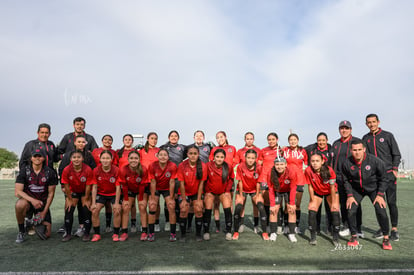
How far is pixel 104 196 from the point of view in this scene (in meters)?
5.12

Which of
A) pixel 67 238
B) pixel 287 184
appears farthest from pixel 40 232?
pixel 287 184

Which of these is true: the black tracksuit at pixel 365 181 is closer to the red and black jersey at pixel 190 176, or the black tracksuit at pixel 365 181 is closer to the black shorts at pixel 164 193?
the red and black jersey at pixel 190 176

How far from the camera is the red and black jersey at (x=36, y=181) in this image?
5141mm

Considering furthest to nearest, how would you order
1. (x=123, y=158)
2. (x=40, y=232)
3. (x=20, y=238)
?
(x=123, y=158) < (x=40, y=232) < (x=20, y=238)

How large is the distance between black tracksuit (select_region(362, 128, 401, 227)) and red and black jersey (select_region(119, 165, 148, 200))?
4.22 meters

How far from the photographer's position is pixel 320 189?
482cm

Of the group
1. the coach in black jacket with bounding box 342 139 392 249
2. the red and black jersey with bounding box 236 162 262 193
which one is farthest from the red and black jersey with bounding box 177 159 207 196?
the coach in black jacket with bounding box 342 139 392 249

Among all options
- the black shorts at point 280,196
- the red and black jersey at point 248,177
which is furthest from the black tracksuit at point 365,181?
the red and black jersey at point 248,177

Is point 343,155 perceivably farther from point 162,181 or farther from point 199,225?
point 162,181

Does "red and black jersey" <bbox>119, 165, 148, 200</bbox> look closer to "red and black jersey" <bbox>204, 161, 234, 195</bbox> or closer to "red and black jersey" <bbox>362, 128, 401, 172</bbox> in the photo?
"red and black jersey" <bbox>204, 161, 234, 195</bbox>

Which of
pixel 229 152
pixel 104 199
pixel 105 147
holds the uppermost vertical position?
pixel 105 147

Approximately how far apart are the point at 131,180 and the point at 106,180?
1.49 ft

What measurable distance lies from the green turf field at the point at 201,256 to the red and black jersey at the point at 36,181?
2.52 feet

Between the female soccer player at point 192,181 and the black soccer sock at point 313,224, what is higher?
the female soccer player at point 192,181
